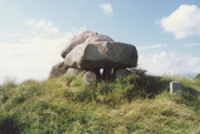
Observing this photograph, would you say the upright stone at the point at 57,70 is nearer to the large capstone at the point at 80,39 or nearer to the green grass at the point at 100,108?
the large capstone at the point at 80,39

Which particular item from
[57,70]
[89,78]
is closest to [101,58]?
[89,78]

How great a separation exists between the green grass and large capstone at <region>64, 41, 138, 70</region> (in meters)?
0.67

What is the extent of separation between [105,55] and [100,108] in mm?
2221

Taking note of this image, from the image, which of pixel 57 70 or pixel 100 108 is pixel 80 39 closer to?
pixel 57 70

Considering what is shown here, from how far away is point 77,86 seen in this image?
645 cm

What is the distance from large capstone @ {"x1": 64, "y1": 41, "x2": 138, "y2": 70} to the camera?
6684 mm

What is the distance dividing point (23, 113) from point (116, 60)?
143 inches

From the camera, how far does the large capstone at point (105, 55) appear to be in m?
6.68

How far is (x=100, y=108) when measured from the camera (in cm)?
516

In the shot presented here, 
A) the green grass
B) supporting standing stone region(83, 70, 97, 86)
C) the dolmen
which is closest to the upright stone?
the dolmen

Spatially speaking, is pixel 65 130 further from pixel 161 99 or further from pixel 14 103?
pixel 161 99

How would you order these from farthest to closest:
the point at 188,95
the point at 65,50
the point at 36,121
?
the point at 65,50 → the point at 188,95 → the point at 36,121

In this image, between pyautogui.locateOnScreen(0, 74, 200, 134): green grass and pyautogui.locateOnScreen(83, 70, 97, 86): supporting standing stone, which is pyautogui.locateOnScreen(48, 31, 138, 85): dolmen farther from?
pyautogui.locateOnScreen(0, 74, 200, 134): green grass

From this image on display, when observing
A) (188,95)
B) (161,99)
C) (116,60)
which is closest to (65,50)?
(116,60)
